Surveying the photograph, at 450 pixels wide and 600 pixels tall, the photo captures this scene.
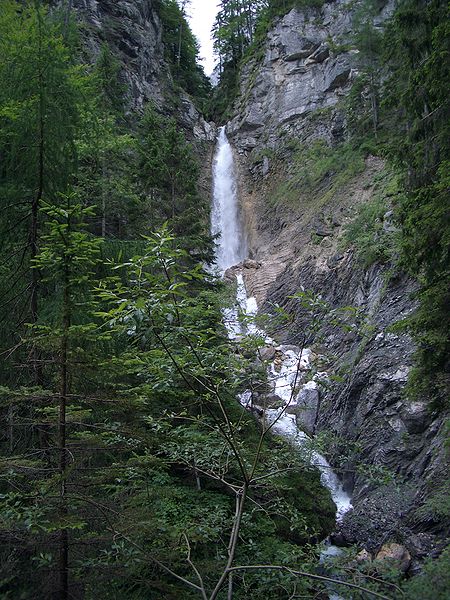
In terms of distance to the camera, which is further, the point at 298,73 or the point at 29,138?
the point at 298,73

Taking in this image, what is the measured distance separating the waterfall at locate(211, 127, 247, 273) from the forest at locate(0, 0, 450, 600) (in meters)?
15.9

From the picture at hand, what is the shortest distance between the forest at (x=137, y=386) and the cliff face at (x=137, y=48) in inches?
916

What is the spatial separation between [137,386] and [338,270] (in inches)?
516

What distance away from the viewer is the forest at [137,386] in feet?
9.85

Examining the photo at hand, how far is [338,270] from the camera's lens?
52.9 ft

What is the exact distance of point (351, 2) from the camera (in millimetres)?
29906

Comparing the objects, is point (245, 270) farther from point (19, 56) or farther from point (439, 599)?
point (439, 599)

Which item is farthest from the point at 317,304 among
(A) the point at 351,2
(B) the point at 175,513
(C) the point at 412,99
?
(A) the point at 351,2

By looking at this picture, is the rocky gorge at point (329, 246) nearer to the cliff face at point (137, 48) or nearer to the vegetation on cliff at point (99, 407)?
the cliff face at point (137, 48)

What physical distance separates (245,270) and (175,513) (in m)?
17.8

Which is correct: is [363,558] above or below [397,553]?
above

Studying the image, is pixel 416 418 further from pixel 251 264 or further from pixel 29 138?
pixel 251 264

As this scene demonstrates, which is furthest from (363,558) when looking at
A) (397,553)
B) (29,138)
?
(29,138)

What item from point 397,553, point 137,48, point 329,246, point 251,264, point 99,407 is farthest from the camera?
point 137,48
